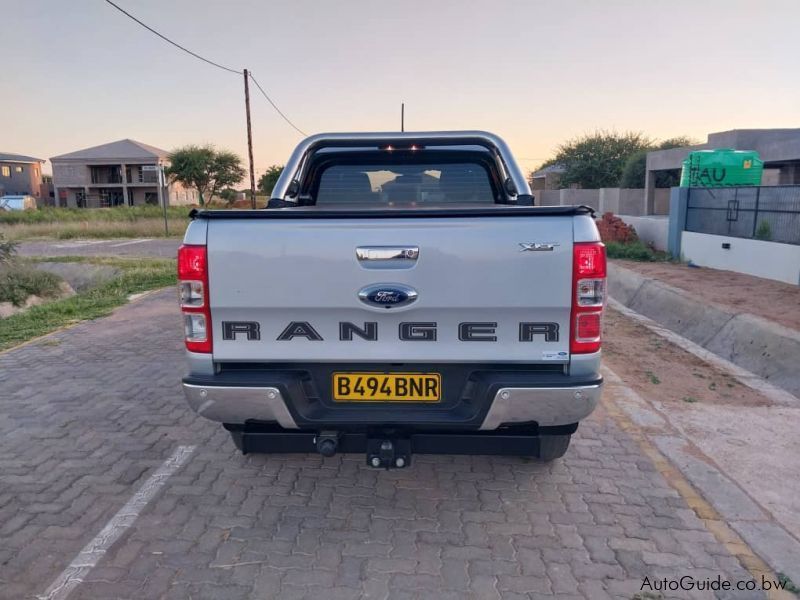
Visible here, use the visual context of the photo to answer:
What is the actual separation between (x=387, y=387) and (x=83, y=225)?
1454 inches

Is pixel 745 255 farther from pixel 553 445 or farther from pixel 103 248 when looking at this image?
pixel 103 248

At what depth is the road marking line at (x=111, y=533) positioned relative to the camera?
2925mm

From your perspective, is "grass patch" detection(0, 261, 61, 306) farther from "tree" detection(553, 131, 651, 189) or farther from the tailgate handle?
"tree" detection(553, 131, 651, 189)

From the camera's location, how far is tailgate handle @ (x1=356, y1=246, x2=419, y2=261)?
9.83ft

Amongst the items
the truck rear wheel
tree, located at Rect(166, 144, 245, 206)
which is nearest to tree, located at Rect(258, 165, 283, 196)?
tree, located at Rect(166, 144, 245, 206)

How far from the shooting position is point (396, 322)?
309 cm

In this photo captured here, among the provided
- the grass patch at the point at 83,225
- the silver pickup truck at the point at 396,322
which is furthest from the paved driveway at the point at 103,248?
the silver pickup truck at the point at 396,322

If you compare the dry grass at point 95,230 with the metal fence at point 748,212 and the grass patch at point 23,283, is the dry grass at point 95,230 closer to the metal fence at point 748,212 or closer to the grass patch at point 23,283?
the grass patch at point 23,283

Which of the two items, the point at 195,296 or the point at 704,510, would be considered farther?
the point at 704,510

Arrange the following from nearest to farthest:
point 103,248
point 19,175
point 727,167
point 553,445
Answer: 1. point 553,445
2. point 727,167
3. point 103,248
4. point 19,175

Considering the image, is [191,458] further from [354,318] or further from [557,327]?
[557,327]

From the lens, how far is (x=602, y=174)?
43.5 meters

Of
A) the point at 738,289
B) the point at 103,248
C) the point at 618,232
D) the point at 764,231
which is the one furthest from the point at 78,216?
the point at 738,289

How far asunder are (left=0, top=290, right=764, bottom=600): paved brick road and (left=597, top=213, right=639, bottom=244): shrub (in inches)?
597
